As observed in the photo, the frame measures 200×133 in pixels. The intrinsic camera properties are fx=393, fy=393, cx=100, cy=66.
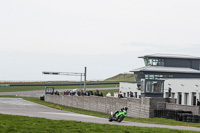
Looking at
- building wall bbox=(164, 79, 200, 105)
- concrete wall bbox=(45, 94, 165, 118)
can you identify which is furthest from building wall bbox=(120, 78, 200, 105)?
concrete wall bbox=(45, 94, 165, 118)

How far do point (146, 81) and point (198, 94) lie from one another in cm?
1599

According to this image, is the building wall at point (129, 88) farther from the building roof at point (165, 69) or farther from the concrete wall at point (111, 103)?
the concrete wall at point (111, 103)

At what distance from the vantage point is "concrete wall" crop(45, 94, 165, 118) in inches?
1515

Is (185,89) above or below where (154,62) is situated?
below

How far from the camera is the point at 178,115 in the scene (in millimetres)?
32719

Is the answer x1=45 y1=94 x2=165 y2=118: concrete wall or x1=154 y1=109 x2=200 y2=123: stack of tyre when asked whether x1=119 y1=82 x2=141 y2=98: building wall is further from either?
x1=154 y1=109 x2=200 y2=123: stack of tyre

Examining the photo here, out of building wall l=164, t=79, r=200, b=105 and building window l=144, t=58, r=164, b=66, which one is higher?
building window l=144, t=58, r=164, b=66

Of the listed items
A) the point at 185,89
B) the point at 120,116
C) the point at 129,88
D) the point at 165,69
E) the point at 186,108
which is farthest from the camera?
the point at 129,88

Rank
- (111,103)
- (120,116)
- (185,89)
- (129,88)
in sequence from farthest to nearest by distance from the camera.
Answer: (129,88), (185,89), (111,103), (120,116)

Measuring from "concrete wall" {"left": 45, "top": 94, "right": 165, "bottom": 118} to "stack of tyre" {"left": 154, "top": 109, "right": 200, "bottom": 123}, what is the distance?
1281 millimetres

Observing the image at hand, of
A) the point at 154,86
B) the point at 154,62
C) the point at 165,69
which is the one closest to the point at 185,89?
the point at 154,86

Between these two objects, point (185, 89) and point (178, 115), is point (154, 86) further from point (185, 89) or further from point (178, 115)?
point (185, 89)

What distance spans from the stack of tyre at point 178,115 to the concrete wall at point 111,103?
1.28m

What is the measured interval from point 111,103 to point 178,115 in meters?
18.0
